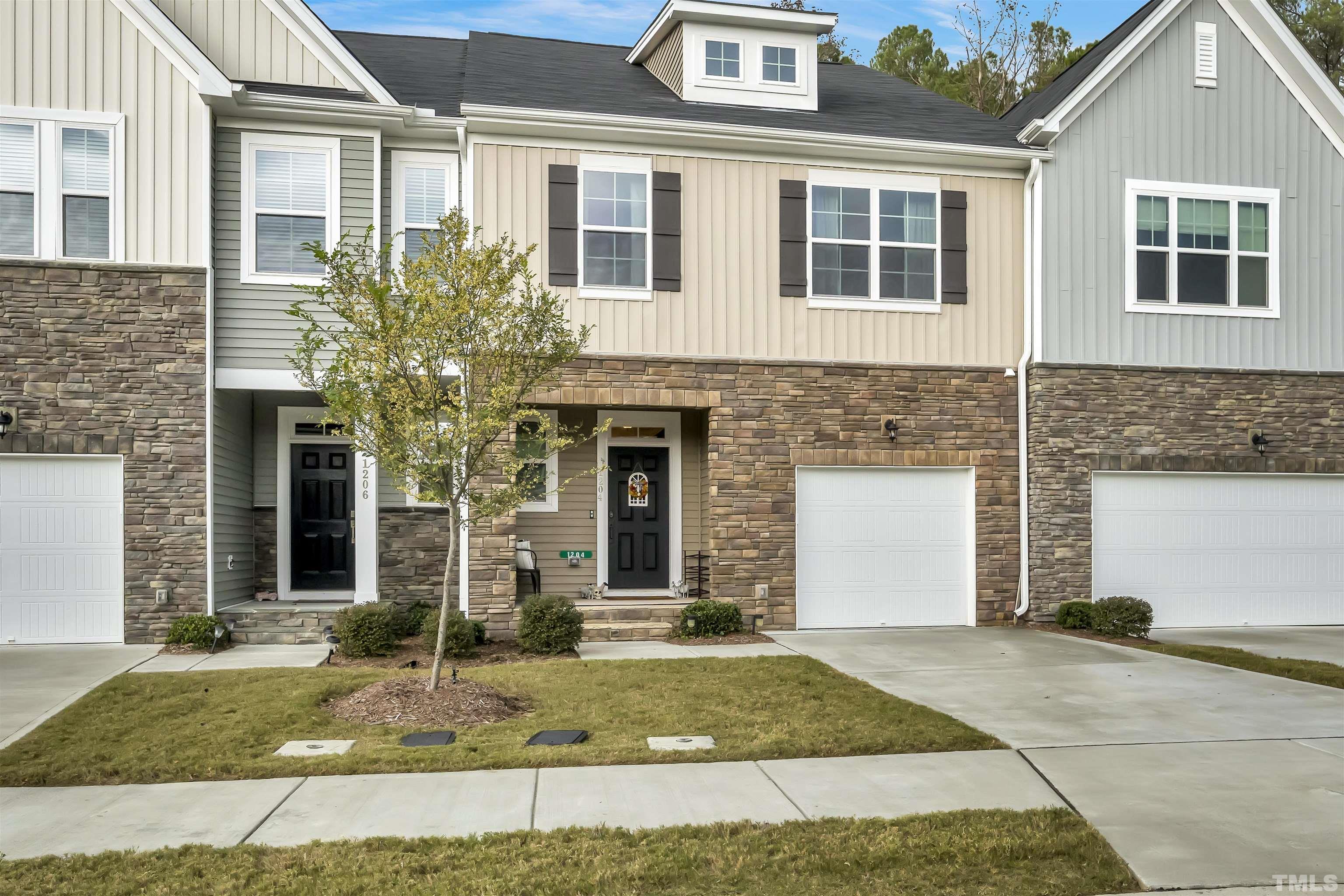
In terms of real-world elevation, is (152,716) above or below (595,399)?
below

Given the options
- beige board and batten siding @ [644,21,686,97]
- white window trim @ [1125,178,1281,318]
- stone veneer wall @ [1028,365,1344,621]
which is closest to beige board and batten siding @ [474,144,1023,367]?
stone veneer wall @ [1028,365,1344,621]

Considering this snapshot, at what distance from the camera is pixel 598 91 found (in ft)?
46.1

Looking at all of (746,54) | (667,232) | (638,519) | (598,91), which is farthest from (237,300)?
(746,54)

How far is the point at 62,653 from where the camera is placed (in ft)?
35.7

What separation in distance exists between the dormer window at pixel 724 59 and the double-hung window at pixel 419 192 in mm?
3811

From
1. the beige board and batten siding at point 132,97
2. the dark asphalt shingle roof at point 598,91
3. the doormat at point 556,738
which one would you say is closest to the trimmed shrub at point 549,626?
the doormat at point 556,738

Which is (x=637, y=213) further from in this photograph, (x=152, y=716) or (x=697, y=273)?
(x=152, y=716)

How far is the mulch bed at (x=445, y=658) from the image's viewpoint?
1063cm

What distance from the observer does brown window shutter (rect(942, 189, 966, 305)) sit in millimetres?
13609

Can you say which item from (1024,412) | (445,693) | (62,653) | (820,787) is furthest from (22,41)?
(1024,412)

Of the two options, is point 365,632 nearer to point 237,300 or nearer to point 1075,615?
point 237,300

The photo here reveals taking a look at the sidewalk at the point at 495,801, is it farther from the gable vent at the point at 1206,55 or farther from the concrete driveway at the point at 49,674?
the gable vent at the point at 1206,55

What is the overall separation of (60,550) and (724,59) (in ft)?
32.6

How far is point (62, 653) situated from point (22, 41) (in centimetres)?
636
